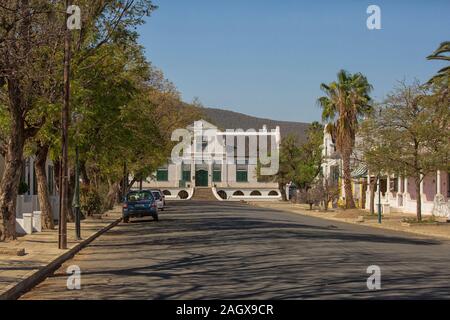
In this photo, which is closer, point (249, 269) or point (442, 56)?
point (249, 269)

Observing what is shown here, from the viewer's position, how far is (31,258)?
717 inches

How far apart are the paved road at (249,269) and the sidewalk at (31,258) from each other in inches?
11.9

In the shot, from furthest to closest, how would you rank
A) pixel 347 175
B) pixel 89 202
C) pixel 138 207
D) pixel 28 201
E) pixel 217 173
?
pixel 217 173 < pixel 347 175 < pixel 89 202 < pixel 138 207 < pixel 28 201

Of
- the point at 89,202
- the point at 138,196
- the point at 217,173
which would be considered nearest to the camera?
the point at 138,196

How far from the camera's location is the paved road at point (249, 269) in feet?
40.8

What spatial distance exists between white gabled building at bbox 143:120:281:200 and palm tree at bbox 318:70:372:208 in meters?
48.5

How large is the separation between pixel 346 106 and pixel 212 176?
54586 mm
